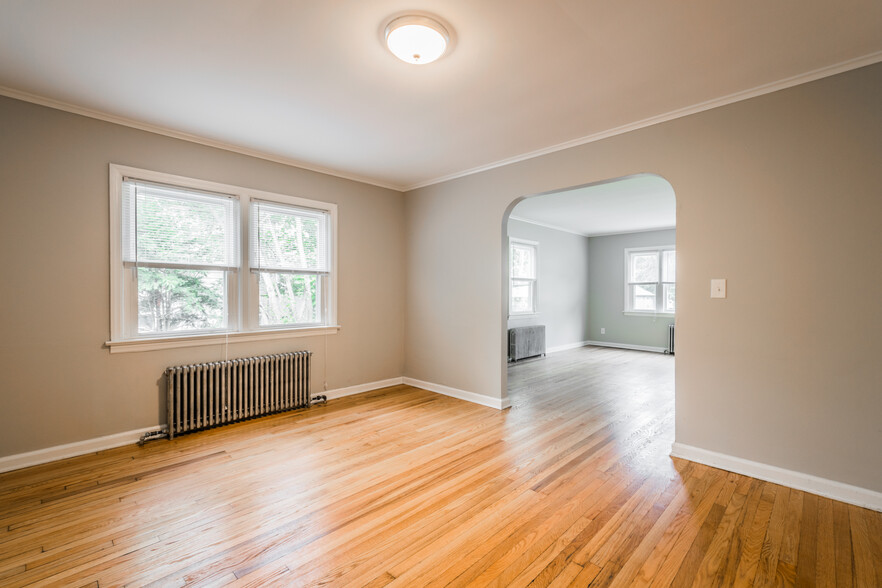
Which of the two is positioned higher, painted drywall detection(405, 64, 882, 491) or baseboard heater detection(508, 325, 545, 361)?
painted drywall detection(405, 64, 882, 491)

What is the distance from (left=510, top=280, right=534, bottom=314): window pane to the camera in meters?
7.66

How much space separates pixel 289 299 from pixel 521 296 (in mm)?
4782

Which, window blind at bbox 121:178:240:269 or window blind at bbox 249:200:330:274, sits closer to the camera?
window blind at bbox 121:178:240:269

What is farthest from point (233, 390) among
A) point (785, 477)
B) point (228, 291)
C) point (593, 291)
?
point (593, 291)

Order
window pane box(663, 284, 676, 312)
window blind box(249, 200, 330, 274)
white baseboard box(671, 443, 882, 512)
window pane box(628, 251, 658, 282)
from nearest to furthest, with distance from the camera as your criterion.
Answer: white baseboard box(671, 443, 882, 512), window blind box(249, 200, 330, 274), window pane box(663, 284, 676, 312), window pane box(628, 251, 658, 282)

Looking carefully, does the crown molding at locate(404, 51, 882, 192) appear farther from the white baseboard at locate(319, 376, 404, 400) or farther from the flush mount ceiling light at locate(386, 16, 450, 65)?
the white baseboard at locate(319, 376, 404, 400)

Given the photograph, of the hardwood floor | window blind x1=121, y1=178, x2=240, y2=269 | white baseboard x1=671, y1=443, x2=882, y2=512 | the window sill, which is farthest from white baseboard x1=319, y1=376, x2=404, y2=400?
white baseboard x1=671, y1=443, x2=882, y2=512

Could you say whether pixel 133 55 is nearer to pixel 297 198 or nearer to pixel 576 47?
pixel 297 198

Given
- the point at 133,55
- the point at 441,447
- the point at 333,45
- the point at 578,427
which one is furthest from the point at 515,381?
the point at 133,55

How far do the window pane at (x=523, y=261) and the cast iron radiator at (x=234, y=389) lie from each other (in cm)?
451

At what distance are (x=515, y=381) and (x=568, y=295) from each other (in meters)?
3.98

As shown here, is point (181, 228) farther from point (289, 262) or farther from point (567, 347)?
point (567, 347)

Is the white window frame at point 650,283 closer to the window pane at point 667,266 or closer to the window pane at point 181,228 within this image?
the window pane at point 667,266

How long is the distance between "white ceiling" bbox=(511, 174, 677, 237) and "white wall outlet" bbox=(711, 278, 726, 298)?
5.59ft
